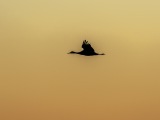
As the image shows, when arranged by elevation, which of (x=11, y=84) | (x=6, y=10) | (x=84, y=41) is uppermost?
(x=6, y=10)

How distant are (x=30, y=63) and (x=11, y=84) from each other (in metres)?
0.46

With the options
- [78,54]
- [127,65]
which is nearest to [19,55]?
[78,54]

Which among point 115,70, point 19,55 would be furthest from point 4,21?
point 115,70

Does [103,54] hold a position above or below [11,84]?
above

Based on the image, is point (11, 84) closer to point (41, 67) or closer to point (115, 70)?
point (41, 67)

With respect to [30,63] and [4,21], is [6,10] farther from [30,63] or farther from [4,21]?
[30,63]

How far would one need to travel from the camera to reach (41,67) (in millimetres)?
4656

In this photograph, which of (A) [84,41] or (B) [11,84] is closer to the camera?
(A) [84,41]

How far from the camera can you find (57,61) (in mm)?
4625

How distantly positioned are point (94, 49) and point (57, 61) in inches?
23.8

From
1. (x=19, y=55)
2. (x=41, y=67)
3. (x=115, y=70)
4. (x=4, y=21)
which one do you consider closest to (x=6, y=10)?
(x=4, y=21)

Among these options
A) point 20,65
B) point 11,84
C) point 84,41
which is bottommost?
point 11,84

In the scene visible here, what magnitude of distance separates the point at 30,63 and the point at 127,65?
1.50 meters

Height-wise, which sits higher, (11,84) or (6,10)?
(6,10)
